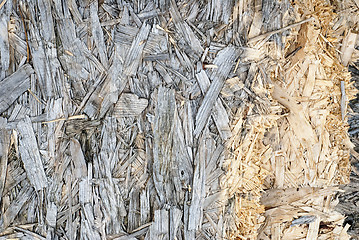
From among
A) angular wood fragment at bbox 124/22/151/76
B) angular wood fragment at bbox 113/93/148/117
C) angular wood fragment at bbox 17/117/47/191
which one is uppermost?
angular wood fragment at bbox 124/22/151/76

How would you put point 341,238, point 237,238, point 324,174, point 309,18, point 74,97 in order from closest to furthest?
point 74,97
point 237,238
point 309,18
point 324,174
point 341,238

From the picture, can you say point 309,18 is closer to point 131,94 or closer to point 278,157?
point 278,157

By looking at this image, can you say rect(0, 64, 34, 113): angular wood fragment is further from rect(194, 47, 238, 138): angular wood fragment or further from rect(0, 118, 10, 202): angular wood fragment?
rect(194, 47, 238, 138): angular wood fragment

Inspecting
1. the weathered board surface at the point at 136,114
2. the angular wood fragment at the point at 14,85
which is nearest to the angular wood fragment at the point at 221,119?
the weathered board surface at the point at 136,114

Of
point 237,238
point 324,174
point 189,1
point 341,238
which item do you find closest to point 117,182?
point 237,238

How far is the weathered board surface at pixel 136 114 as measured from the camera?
113 cm

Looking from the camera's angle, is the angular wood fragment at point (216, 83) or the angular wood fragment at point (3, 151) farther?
the angular wood fragment at point (216, 83)

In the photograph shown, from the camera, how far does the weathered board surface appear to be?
1.13 m

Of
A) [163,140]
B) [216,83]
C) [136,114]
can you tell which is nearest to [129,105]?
[136,114]

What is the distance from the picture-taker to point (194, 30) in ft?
4.04

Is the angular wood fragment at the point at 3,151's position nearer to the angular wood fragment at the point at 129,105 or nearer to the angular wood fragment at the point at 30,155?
the angular wood fragment at the point at 30,155

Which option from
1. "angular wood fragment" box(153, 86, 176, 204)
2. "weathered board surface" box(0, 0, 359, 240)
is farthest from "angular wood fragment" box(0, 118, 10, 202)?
"angular wood fragment" box(153, 86, 176, 204)

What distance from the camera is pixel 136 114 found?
3.92 ft

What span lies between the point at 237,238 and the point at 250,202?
0.42 feet
